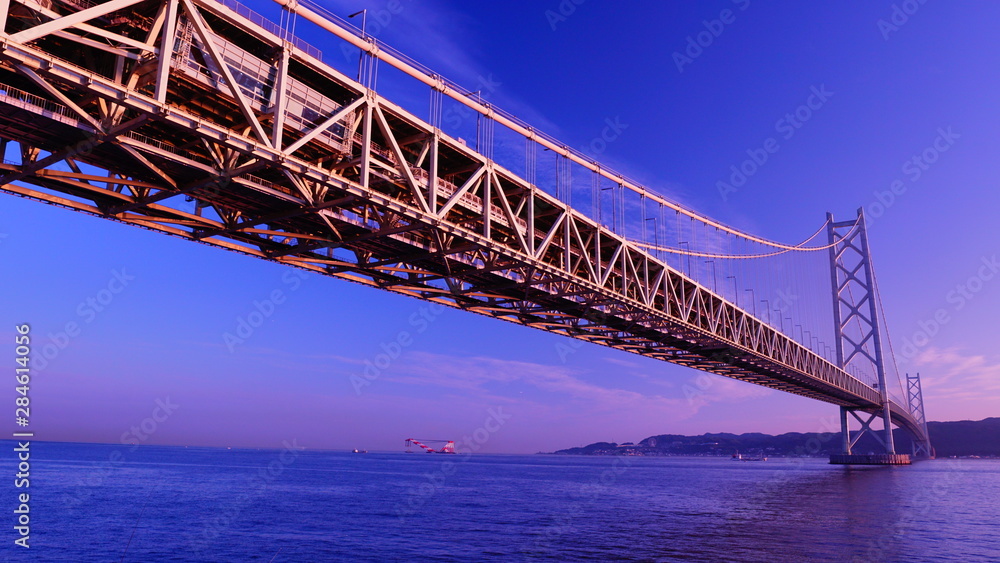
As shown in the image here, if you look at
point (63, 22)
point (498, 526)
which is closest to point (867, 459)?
point (498, 526)

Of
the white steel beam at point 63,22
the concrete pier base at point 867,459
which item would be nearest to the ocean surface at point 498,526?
the white steel beam at point 63,22

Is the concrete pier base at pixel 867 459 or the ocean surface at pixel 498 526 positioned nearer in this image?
the ocean surface at pixel 498 526

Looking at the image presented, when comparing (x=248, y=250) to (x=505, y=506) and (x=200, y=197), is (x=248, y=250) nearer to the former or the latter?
(x=200, y=197)

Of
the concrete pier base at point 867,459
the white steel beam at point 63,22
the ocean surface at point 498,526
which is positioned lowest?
the ocean surface at point 498,526

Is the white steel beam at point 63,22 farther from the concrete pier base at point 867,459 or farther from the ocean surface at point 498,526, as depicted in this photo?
the concrete pier base at point 867,459

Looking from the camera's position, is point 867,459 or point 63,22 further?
point 867,459

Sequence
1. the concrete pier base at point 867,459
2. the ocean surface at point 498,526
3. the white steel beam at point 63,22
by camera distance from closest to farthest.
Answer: the white steel beam at point 63,22
the ocean surface at point 498,526
the concrete pier base at point 867,459

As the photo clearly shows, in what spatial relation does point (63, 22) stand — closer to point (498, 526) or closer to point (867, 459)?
point (498, 526)

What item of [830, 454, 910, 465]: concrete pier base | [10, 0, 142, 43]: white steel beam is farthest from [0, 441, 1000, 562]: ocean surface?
[830, 454, 910, 465]: concrete pier base

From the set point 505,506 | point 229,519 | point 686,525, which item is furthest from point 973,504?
point 229,519

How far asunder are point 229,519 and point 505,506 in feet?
55.1

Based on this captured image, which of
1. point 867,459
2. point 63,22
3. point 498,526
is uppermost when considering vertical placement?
point 63,22

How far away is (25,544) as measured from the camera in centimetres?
2627

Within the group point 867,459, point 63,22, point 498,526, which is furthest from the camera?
point 867,459
